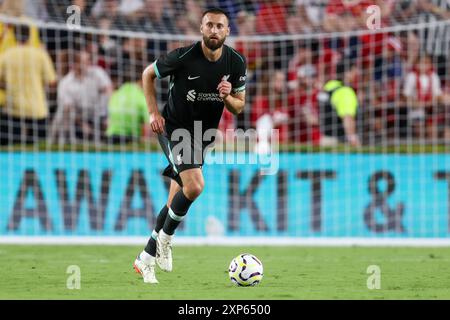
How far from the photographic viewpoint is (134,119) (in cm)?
1600

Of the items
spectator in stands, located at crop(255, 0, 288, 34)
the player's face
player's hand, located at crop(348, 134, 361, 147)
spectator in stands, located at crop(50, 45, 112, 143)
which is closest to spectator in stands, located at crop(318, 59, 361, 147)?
player's hand, located at crop(348, 134, 361, 147)

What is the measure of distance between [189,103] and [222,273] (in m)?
1.89

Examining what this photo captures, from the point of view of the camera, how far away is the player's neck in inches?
A: 372

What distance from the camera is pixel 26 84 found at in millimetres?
15891

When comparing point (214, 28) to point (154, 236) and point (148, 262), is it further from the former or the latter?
point (148, 262)

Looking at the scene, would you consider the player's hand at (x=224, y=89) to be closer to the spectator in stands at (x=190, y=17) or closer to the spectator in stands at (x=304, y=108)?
the spectator in stands at (x=304, y=108)

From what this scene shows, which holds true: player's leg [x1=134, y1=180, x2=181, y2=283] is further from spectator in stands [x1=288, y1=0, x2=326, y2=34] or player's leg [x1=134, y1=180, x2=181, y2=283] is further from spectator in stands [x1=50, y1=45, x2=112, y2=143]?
spectator in stands [x1=288, y1=0, x2=326, y2=34]

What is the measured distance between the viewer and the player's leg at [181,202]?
9.39 metres

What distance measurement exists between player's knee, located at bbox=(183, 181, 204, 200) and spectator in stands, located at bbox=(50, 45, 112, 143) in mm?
6346

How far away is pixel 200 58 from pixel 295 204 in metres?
5.81

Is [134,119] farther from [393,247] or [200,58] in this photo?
[200,58]

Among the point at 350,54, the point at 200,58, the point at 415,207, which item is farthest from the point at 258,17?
the point at 200,58

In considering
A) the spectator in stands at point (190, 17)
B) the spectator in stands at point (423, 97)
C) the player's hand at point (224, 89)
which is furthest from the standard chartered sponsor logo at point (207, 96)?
the spectator in stands at point (190, 17)

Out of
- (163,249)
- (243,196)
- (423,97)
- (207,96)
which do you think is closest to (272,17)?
(423,97)
